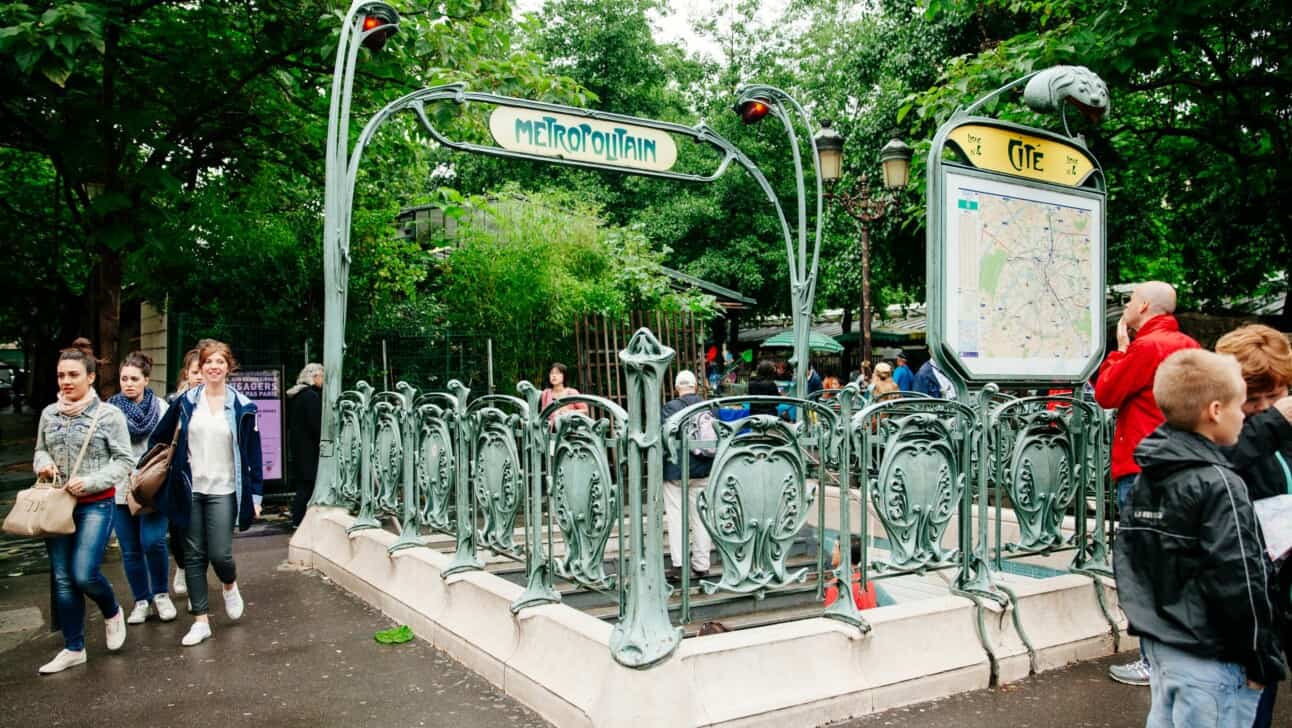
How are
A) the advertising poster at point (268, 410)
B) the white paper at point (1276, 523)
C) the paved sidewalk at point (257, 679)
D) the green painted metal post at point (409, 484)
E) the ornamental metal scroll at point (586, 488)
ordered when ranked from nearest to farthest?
1. the white paper at point (1276, 523)
2. the ornamental metal scroll at point (586, 488)
3. the paved sidewalk at point (257, 679)
4. the green painted metal post at point (409, 484)
5. the advertising poster at point (268, 410)

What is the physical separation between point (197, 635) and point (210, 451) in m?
1.20

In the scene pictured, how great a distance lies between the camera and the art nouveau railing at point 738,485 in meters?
4.20

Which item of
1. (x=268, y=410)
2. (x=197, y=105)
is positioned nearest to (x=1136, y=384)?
(x=268, y=410)

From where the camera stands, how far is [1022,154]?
6.45 m

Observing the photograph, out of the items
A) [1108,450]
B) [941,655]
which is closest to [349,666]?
[941,655]

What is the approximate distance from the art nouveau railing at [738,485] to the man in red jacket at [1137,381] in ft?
1.72

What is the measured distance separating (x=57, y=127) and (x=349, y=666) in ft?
25.7

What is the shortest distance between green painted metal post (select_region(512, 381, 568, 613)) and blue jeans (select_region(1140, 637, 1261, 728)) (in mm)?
2959

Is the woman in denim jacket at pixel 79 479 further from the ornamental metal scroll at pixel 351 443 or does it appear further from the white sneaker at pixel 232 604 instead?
the ornamental metal scroll at pixel 351 443

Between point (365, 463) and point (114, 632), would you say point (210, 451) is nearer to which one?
point (114, 632)

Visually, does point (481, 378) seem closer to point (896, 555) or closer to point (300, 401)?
point (300, 401)

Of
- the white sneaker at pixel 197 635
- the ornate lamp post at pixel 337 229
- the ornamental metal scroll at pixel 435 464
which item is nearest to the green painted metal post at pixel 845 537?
the ornamental metal scroll at pixel 435 464

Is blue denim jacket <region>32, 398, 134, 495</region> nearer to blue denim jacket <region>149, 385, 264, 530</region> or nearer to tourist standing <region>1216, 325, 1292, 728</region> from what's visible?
blue denim jacket <region>149, 385, 264, 530</region>

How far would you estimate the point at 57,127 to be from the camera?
10062mm
